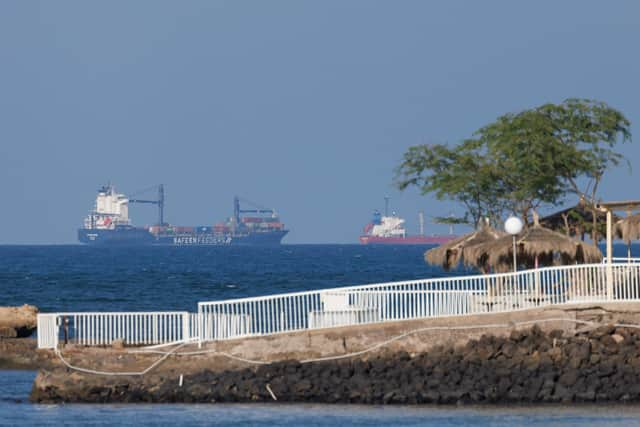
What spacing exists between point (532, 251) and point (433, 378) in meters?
6.10

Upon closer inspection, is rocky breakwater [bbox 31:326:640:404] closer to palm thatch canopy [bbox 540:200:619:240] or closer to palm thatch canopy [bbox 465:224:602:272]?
palm thatch canopy [bbox 465:224:602:272]

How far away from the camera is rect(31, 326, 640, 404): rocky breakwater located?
82.2 feet

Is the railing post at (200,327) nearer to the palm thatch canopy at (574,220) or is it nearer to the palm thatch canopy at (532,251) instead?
the palm thatch canopy at (532,251)

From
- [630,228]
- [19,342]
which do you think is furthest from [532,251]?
[19,342]

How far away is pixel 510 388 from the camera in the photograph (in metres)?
25.1

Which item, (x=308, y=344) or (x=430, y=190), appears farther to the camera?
(x=430, y=190)

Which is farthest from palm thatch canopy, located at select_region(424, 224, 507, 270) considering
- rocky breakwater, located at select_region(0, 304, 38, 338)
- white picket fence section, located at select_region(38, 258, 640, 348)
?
rocky breakwater, located at select_region(0, 304, 38, 338)

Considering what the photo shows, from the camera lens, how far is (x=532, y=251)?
3055 centimetres

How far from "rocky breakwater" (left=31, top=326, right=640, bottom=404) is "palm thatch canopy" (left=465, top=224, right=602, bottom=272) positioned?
14.2 ft

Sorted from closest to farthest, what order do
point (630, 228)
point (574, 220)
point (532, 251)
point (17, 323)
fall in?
point (532, 251)
point (630, 228)
point (574, 220)
point (17, 323)

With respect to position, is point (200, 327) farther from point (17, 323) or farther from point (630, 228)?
point (17, 323)

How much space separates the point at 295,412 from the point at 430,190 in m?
16.0

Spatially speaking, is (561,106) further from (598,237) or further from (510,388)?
(510,388)

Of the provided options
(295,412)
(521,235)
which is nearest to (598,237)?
(521,235)
